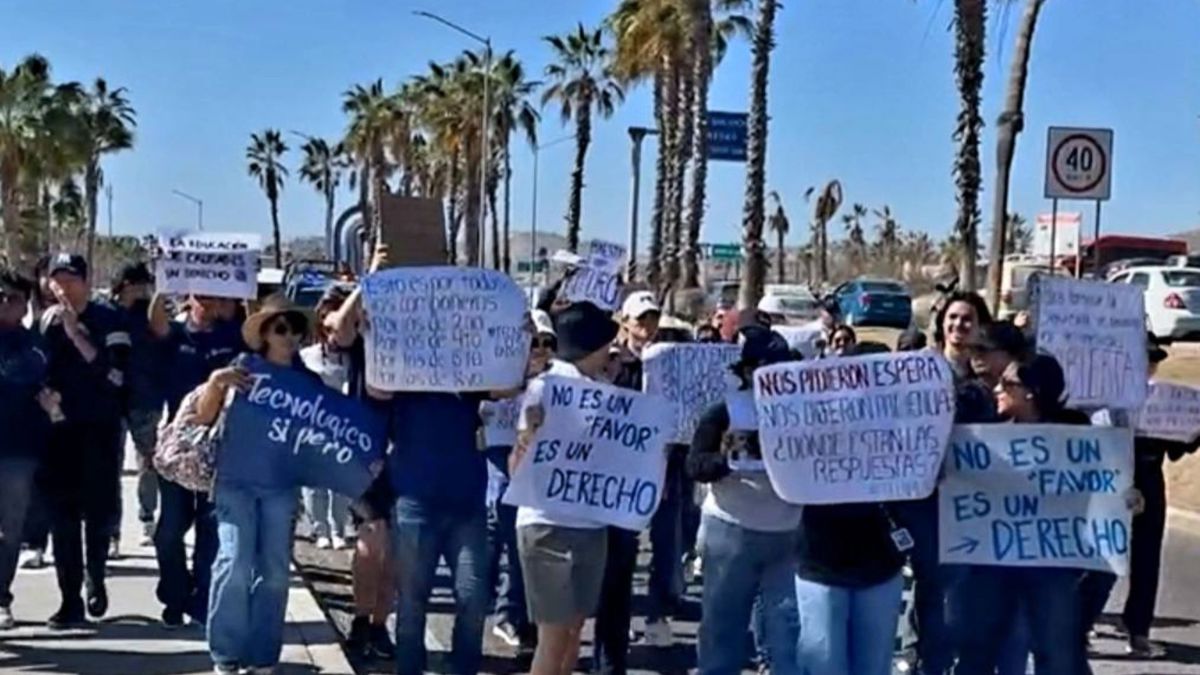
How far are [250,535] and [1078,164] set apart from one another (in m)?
7.60

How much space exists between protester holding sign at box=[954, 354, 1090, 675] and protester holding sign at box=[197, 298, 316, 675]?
2.82m

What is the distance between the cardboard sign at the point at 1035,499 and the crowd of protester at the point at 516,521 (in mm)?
84

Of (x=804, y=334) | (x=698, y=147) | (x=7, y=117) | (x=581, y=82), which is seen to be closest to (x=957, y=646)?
(x=804, y=334)

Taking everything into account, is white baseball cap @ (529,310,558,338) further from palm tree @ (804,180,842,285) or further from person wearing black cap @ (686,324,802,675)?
palm tree @ (804,180,842,285)

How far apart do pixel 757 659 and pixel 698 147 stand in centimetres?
2846

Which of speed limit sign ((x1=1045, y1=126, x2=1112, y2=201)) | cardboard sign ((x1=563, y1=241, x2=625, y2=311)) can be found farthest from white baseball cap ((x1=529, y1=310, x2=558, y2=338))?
speed limit sign ((x1=1045, y1=126, x2=1112, y2=201))

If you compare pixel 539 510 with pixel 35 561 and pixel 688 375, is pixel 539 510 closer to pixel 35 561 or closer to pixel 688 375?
pixel 688 375

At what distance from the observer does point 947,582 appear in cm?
699

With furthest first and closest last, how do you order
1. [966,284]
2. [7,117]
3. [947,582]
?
[7,117] < [966,284] < [947,582]

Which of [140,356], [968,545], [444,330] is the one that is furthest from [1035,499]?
[140,356]

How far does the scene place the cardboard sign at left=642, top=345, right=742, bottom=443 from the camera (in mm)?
8094

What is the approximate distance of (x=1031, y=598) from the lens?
Result: 6.46 meters

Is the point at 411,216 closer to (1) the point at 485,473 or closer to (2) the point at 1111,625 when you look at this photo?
(1) the point at 485,473

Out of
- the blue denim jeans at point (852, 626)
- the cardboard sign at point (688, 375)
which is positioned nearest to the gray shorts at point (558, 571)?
the blue denim jeans at point (852, 626)
